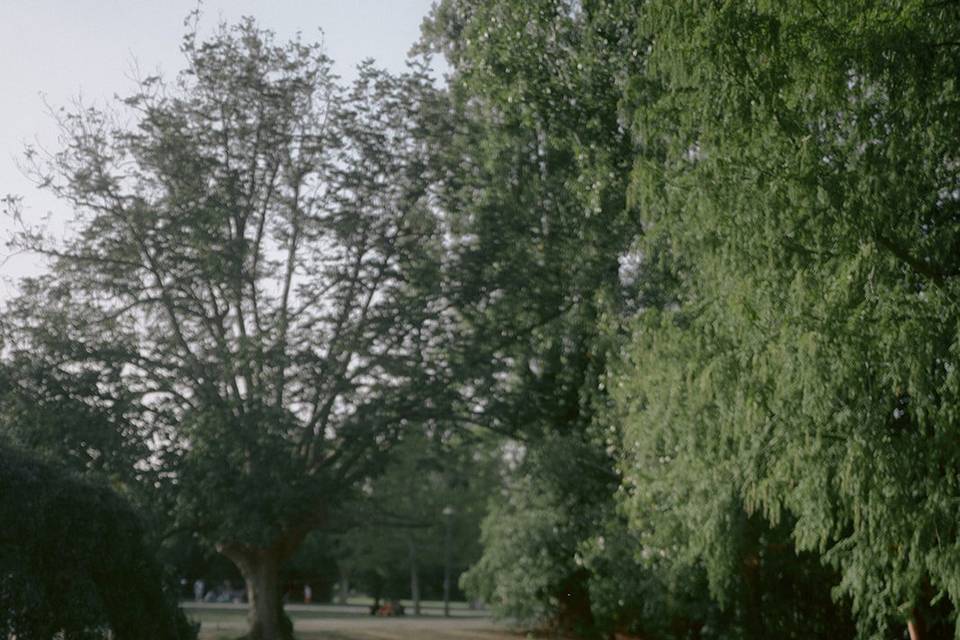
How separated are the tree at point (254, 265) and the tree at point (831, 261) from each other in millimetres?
11916

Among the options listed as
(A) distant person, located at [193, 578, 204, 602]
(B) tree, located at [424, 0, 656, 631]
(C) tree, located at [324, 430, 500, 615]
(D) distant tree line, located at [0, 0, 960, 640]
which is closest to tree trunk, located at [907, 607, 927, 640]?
(D) distant tree line, located at [0, 0, 960, 640]

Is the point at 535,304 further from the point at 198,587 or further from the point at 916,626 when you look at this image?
the point at 198,587

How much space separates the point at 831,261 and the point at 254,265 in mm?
15209

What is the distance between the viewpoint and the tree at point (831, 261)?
990 cm

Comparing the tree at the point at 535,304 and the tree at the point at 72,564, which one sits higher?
the tree at the point at 535,304

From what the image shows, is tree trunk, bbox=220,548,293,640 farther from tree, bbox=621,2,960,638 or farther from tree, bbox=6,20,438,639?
tree, bbox=621,2,960,638

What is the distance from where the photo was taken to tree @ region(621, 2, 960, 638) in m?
9.90

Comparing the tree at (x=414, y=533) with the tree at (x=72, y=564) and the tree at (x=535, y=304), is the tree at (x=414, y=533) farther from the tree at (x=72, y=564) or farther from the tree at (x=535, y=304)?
the tree at (x=72, y=564)

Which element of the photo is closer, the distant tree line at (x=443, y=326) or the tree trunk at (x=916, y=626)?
the tree trunk at (x=916, y=626)

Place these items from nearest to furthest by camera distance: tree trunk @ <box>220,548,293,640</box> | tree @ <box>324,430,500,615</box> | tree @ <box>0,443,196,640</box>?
tree @ <box>0,443,196,640</box>, tree trunk @ <box>220,548,293,640</box>, tree @ <box>324,430,500,615</box>

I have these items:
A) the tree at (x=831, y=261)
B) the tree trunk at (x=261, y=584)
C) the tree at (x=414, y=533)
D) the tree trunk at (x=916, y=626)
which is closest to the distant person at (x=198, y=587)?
the tree at (x=414, y=533)

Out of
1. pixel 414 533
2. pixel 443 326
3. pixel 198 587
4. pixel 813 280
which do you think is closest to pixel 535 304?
pixel 443 326

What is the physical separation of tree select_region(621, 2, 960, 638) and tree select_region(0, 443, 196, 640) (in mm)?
6902

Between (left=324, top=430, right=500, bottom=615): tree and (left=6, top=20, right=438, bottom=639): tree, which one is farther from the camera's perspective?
(left=324, top=430, right=500, bottom=615): tree
